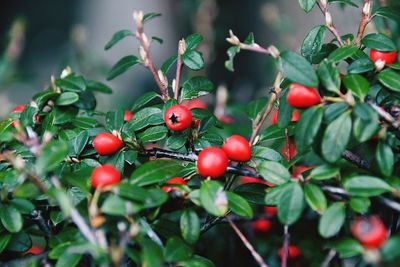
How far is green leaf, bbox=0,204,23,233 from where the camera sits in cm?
107

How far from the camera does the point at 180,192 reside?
1.06m

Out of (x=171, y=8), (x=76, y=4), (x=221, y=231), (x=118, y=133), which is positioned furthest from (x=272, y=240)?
(x=76, y=4)

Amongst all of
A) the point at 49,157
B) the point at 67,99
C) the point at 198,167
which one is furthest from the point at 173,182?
the point at 67,99

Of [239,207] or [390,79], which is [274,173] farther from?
[390,79]

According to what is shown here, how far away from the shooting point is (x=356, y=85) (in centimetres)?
101

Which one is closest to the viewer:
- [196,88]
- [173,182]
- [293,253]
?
[173,182]

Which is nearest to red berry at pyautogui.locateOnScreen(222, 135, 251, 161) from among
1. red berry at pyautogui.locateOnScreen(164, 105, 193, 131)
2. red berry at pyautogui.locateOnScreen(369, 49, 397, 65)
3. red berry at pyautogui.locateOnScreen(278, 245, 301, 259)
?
red berry at pyautogui.locateOnScreen(164, 105, 193, 131)

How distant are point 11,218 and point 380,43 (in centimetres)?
86

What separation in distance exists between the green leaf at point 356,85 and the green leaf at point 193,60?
A: 0.37 m

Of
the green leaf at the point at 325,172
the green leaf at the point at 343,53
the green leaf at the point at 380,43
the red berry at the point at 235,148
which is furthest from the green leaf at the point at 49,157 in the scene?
the green leaf at the point at 380,43

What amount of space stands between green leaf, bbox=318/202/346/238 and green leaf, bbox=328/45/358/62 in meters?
0.32

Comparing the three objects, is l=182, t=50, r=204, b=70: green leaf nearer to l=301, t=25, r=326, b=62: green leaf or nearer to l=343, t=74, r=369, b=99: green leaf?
l=301, t=25, r=326, b=62: green leaf

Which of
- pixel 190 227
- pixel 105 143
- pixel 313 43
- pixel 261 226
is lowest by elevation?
pixel 261 226

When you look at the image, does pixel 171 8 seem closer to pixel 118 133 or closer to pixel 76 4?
pixel 76 4
